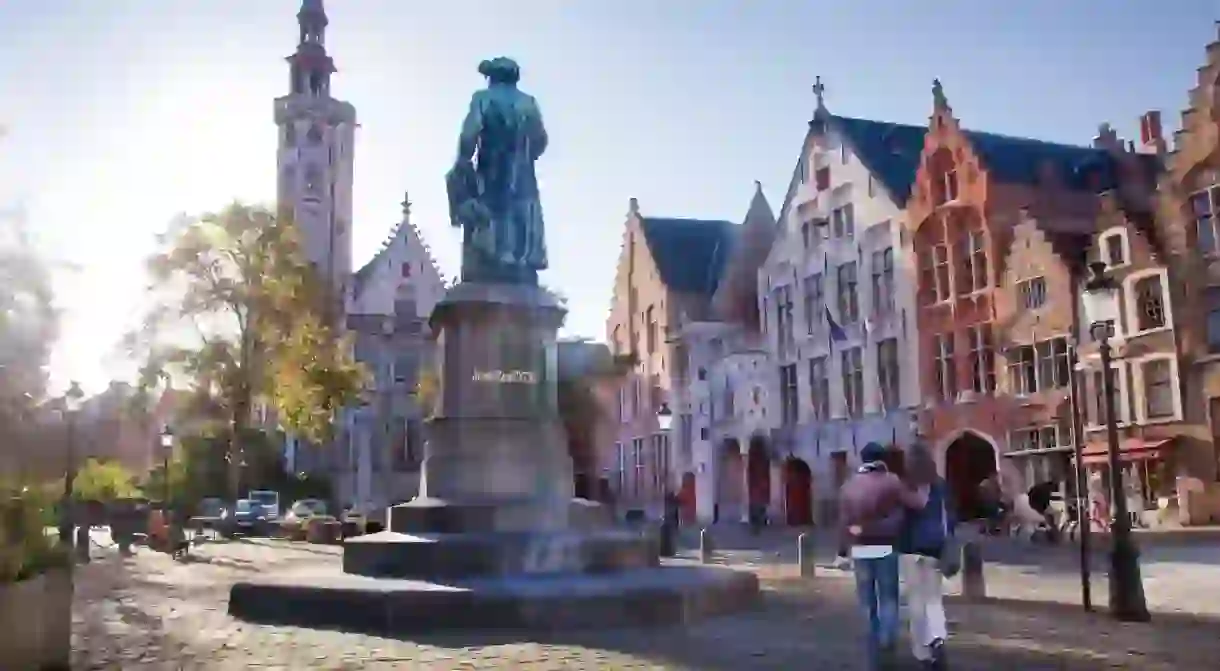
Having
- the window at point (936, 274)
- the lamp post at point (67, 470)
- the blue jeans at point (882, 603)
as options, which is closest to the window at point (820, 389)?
the window at point (936, 274)

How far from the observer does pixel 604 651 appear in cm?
966

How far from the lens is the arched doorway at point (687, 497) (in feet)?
175

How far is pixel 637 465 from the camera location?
5956 centimetres

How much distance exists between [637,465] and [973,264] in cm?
2600

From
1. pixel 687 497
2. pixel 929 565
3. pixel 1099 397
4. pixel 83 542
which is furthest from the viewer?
pixel 687 497

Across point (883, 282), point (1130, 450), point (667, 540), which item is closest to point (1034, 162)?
point (883, 282)

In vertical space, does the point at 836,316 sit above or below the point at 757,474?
above

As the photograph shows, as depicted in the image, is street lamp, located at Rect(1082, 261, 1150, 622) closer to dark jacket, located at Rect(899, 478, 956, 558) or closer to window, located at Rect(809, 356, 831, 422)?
dark jacket, located at Rect(899, 478, 956, 558)

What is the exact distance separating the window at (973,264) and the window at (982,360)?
150cm

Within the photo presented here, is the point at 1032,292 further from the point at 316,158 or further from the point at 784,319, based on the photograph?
the point at 316,158

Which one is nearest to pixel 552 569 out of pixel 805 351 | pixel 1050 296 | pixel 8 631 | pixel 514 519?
pixel 514 519

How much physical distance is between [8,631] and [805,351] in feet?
130

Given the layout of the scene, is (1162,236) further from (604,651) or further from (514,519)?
(604,651)

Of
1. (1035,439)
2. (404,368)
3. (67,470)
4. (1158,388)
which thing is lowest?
(67,470)
